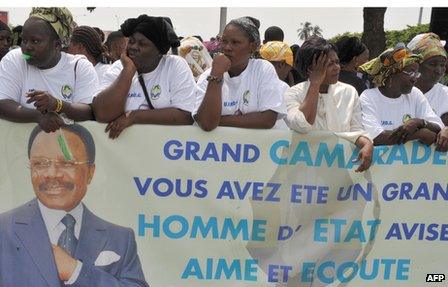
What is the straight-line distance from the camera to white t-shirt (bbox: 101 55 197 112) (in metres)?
3.74

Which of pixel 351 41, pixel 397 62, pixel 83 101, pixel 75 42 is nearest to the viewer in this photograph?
pixel 83 101

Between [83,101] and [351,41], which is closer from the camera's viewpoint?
[83,101]

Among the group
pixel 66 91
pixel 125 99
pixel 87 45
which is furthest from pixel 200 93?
pixel 87 45

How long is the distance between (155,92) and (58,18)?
745 millimetres

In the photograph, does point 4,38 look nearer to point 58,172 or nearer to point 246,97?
point 58,172

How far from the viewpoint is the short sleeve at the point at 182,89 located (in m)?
3.73

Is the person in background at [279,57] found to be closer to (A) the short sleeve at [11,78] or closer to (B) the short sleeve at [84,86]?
(B) the short sleeve at [84,86]

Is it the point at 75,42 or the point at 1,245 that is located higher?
the point at 75,42

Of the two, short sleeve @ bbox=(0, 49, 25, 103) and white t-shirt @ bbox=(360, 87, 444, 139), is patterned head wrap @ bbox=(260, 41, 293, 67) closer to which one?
white t-shirt @ bbox=(360, 87, 444, 139)

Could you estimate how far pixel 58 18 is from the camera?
Result: 3.79 meters

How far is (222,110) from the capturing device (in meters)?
3.80

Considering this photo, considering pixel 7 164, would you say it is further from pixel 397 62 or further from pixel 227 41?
pixel 397 62

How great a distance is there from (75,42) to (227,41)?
7.93 feet

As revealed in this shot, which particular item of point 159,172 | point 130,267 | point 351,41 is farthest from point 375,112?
point 351,41
